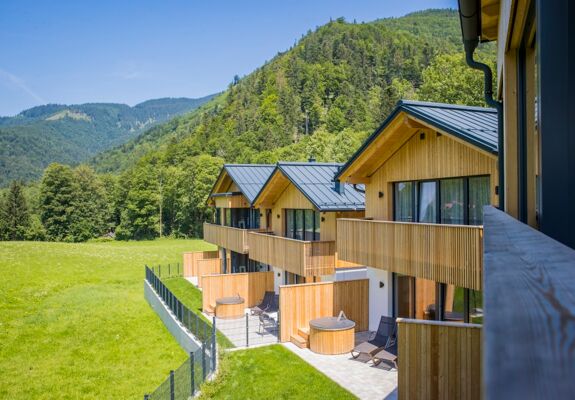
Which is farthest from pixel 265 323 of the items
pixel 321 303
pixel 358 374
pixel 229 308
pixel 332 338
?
pixel 358 374

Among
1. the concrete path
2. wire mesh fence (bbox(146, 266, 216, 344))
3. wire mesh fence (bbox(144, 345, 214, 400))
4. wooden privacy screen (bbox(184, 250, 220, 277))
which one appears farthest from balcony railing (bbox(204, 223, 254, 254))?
wire mesh fence (bbox(144, 345, 214, 400))

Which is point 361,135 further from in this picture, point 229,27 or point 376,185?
point 376,185

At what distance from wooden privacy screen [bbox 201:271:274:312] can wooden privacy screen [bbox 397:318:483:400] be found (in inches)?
646

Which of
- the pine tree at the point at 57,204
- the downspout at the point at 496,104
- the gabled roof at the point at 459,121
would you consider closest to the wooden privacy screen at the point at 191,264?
the gabled roof at the point at 459,121

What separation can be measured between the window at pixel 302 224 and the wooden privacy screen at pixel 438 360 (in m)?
14.2

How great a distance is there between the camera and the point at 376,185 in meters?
17.5

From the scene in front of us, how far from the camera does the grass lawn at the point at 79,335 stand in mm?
16562

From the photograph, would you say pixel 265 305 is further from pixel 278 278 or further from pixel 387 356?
pixel 387 356

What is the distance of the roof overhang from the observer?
14.0 metres

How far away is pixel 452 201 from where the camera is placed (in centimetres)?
1394

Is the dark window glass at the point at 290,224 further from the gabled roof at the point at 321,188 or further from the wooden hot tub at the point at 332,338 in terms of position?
the wooden hot tub at the point at 332,338

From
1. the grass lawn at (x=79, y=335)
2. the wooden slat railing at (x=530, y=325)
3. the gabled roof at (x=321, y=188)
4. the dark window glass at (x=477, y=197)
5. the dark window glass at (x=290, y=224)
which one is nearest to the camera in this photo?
the wooden slat railing at (x=530, y=325)

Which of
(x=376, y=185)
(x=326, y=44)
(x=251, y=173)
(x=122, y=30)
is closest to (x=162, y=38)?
(x=122, y=30)

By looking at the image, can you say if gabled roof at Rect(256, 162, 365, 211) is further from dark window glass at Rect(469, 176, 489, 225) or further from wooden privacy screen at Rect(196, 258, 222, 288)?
wooden privacy screen at Rect(196, 258, 222, 288)
